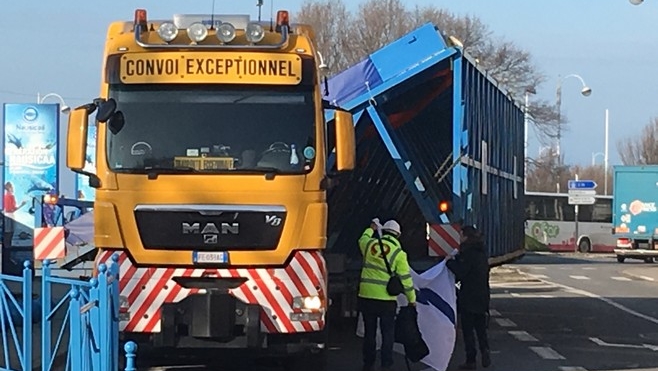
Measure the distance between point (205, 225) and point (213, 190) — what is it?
1.12 ft

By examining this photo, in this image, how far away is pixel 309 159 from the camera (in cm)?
1066

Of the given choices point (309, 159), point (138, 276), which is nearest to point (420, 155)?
point (309, 159)

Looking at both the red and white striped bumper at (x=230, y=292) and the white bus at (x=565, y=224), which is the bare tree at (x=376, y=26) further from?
the red and white striped bumper at (x=230, y=292)

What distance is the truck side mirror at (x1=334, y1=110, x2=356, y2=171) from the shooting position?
1072 centimetres

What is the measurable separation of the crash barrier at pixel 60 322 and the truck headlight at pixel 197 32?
2.28 metres

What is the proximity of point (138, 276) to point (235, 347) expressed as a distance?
114cm

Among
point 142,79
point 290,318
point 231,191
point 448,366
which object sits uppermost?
point 142,79

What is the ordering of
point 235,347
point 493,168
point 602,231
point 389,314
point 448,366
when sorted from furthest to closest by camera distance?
point 602,231
point 493,168
point 448,366
point 389,314
point 235,347

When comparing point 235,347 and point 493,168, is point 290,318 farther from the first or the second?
point 493,168

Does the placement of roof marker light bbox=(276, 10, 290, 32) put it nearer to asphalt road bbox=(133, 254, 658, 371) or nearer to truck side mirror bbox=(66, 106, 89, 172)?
truck side mirror bbox=(66, 106, 89, 172)

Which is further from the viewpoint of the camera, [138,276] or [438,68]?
[438,68]

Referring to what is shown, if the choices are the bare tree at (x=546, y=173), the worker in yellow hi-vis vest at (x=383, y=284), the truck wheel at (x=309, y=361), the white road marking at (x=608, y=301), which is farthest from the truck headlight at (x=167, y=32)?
the bare tree at (x=546, y=173)

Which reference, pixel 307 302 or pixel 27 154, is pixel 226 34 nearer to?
pixel 307 302

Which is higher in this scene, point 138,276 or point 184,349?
point 138,276
